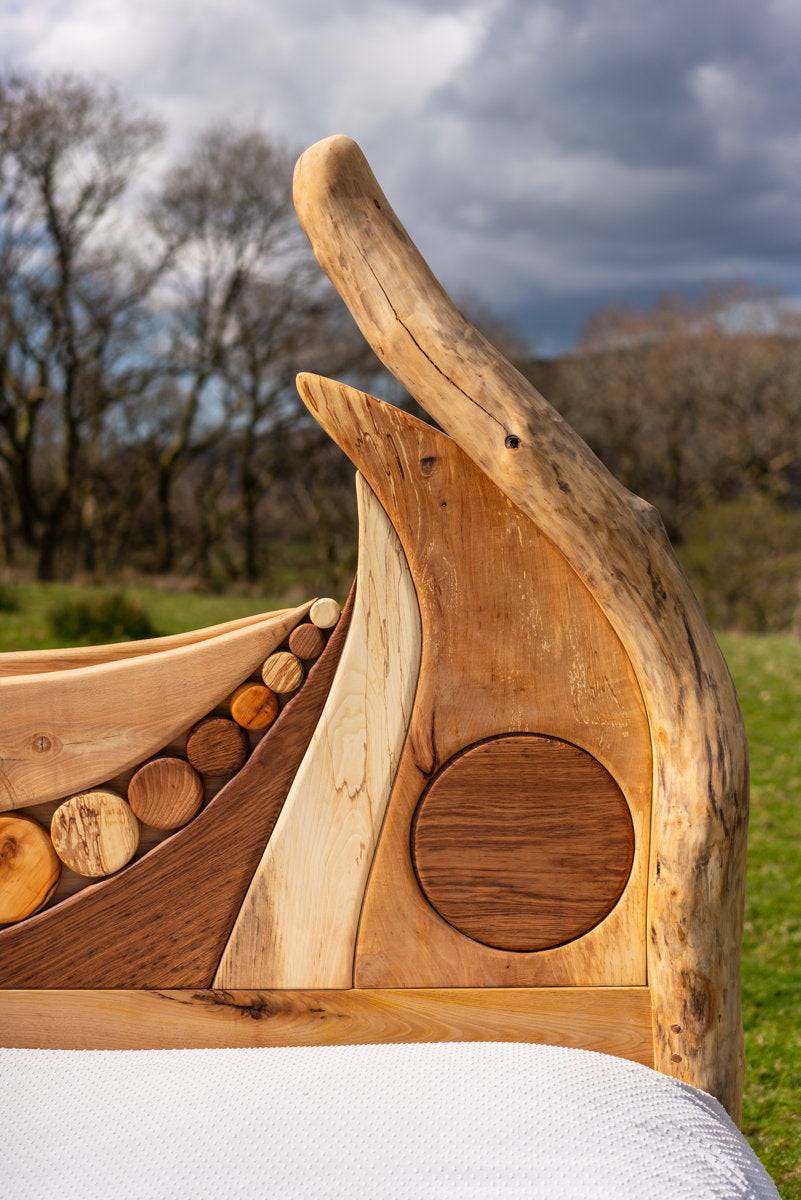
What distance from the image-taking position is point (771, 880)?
3.79m

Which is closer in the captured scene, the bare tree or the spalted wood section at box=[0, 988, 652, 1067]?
the spalted wood section at box=[0, 988, 652, 1067]

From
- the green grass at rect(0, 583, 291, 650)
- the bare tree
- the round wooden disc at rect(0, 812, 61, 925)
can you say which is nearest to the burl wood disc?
the round wooden disc at rect(0, 812, 61, 925)

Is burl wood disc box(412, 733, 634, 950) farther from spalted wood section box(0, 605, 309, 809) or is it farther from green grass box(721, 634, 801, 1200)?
green grass box(721, 634, 801, 1200)

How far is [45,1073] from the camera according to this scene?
3.86 feet

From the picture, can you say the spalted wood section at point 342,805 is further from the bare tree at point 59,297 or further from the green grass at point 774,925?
the bare tree at point 59,297

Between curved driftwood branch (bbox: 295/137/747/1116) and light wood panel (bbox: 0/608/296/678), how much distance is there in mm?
373

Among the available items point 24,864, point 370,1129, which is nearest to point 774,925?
point 370,1129

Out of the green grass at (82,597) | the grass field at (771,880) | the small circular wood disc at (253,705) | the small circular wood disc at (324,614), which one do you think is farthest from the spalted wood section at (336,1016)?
the green grass at (82,597)

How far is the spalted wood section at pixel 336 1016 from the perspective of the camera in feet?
4.21

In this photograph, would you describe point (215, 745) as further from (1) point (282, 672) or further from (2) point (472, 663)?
(2) point (472, 663)

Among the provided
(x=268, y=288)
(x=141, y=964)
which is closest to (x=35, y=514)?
(x=268, y=288)

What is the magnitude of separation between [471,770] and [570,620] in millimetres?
234

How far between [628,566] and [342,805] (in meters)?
0.48

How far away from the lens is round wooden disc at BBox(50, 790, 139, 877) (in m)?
1.24
